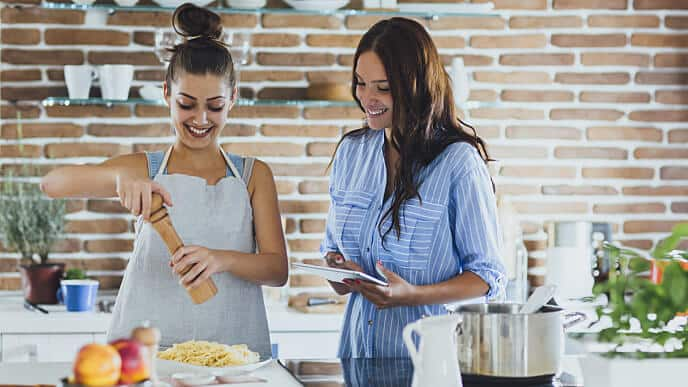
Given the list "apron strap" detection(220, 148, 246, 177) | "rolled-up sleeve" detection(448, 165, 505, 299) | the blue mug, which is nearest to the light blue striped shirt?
"rolled-up sleeve" detection(448, 165, 505, 299)

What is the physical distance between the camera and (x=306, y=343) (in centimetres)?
308

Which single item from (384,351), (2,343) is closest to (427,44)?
(384,351)

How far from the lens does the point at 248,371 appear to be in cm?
173

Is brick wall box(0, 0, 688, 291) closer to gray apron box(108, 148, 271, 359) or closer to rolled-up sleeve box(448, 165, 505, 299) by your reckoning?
gray apron box(108, 148, 271, 359)

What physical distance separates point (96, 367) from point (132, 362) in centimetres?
6

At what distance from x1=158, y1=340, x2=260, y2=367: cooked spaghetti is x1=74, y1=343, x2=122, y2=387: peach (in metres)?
0.48

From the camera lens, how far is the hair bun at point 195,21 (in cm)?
224

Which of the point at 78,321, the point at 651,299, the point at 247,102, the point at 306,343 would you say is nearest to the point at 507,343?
the point at 651,299

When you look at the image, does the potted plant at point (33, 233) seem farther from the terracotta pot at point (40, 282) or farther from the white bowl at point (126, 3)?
the white bowl at point (126, 3)

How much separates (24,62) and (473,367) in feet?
7.86

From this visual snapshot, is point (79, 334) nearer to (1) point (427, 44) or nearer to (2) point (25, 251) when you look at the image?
(2) point (25, 251)

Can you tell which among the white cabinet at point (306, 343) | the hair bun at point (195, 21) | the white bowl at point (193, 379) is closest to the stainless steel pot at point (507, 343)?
the white bowl at point (193, 379)

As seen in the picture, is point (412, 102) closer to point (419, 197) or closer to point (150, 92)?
point (419, 197)

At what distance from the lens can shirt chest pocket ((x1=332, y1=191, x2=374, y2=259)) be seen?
89.9 inches
